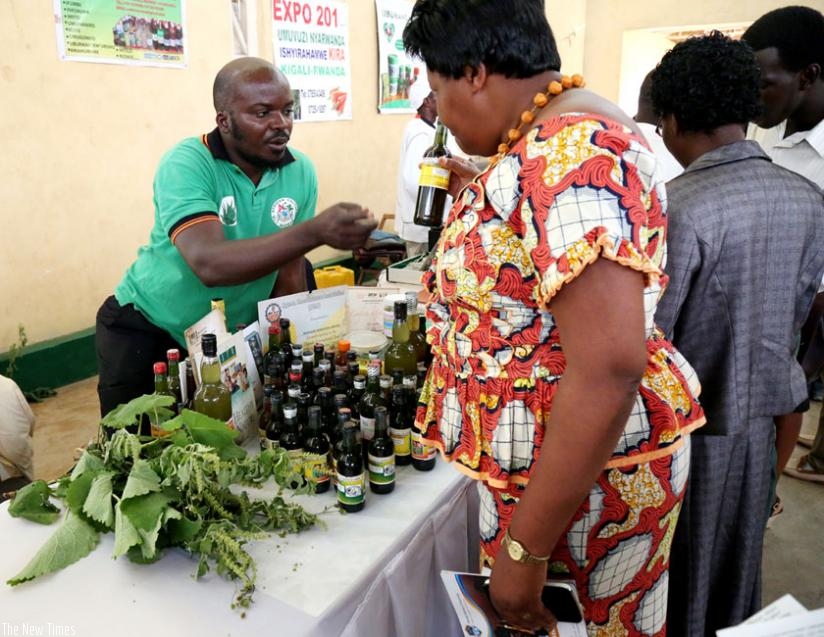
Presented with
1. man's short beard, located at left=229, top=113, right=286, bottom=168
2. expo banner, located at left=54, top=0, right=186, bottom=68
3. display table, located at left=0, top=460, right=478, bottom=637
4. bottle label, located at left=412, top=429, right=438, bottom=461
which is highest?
expo banner, located at left=54, top=0, right=186, bottom=68

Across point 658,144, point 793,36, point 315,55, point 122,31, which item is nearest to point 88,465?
point 793,36

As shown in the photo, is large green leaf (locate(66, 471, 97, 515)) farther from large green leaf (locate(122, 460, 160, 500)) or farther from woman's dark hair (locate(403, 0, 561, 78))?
woman's dark hair (locate(403, 0, 561, 78))

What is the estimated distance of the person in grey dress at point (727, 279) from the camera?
4.63 feet

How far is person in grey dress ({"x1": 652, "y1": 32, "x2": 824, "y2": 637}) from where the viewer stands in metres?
1.41

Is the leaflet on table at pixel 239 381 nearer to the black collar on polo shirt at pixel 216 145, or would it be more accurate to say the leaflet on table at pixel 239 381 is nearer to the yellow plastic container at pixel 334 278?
the black collar on polo shirt at pixel 216 145

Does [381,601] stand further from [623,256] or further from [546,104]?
[546,104]

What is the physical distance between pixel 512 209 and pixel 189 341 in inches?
38.7

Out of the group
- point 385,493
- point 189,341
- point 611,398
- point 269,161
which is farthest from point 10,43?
point 611,398

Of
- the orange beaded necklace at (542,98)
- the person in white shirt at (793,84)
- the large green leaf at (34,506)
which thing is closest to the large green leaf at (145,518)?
the large green leaf at (34,506)

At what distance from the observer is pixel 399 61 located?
19.2 feet

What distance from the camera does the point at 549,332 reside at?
98 cm

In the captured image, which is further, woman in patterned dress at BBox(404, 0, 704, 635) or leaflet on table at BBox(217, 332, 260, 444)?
leaflet on table at BBox(217, 332, 260, 444)

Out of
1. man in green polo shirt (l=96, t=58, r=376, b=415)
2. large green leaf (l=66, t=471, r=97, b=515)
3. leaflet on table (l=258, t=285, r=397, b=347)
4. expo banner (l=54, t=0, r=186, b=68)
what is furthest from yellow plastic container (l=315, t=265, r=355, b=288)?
large green leaf (l=66, t=471, r=97, b=515)

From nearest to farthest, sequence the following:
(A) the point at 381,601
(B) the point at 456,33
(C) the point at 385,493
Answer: (B) the point at 456,33 < (A) the point at 381,601 < (C) the point at 385,493
